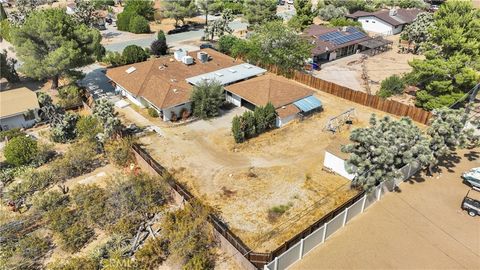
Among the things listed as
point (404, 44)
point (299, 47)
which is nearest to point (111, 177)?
point (299, 47)

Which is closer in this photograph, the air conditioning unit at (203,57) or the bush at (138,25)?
the air conditioning unit at (203,57)

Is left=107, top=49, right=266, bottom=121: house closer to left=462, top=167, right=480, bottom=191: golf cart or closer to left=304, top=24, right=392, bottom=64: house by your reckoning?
left=304, top=24, right=392, bottom=64: house

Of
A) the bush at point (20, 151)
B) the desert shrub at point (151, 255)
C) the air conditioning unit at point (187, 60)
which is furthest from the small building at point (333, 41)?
the desert shrub at point (151, 255)

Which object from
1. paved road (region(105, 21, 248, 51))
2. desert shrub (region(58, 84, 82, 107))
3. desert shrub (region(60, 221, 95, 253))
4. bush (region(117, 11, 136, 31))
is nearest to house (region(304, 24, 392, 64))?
paved road (region(105, 21, 248, 51))

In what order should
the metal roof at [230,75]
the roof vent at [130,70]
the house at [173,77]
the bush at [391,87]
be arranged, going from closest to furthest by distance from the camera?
the house at [173,77], the metal roof at [230,75], the roof vent at [130,70], the bush at [391,87]

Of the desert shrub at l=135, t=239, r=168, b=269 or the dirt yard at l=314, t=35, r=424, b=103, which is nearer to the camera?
the desert shrub at l=135, t=239, r=168, b=269

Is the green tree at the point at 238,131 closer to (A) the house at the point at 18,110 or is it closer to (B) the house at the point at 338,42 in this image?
(A) the house at the point at 18,110

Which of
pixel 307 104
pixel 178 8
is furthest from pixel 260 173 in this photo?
pixel 178 8

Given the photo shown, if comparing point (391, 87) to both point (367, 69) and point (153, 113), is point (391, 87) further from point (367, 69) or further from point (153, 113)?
point (153, 113)
